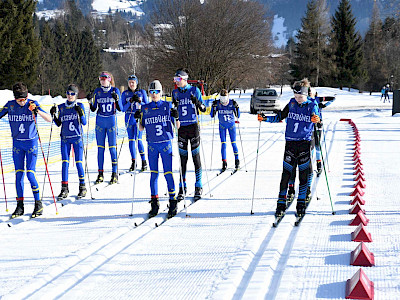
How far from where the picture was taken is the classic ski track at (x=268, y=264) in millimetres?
4176

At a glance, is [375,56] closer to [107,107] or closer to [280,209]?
[107,107]

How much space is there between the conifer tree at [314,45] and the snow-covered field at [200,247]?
5732 cm

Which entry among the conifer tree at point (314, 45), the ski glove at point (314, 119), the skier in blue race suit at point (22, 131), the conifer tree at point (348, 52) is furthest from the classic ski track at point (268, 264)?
the conifer tree at point (348, 52)

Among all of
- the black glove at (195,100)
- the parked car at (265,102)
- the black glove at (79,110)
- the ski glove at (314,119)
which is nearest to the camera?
the ski glove at (314,119)

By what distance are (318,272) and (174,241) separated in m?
1.89

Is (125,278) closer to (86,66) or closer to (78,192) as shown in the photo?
(78,192)

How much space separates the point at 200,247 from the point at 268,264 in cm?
102

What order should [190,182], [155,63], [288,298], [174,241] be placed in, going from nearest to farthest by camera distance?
1. [288,298]
2. [174,241]
3. [190,182]
4. [155,63]

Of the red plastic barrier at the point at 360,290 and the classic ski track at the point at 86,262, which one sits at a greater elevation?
the red plastic barrier at the point at 360,290

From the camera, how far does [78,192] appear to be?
8.94 m

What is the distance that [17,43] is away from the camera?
3753 centimetres

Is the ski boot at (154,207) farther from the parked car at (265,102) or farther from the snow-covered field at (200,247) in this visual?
the parked car at (265,102)

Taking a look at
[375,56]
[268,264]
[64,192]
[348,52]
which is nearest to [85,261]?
[268,264]

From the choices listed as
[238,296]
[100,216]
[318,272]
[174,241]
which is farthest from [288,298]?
[100,216]
